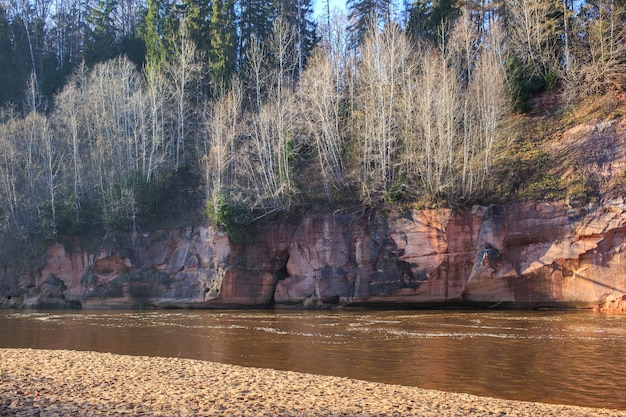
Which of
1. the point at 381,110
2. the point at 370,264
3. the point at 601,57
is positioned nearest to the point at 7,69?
the point at 381,110

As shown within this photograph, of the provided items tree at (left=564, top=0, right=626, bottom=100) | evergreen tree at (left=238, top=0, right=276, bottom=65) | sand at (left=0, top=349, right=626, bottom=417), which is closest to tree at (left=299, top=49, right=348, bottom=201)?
tree at (left=564, top=0, right=626, bottom=100)

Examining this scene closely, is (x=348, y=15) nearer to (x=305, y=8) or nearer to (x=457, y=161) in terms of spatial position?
(x=305, y=8)

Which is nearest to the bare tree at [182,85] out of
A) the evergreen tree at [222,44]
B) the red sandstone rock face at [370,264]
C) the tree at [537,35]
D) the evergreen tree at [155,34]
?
the evergreen tree at [222,44]

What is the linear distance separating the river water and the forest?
10695mm

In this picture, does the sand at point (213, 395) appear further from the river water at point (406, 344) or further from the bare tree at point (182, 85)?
the bare tree at point (182, 85)

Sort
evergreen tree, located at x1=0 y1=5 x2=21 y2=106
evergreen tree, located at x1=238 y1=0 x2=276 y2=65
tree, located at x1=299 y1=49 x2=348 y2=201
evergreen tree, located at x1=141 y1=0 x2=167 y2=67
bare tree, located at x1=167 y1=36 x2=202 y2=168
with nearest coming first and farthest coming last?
tree, located at x1=299 y1=49 x2=348 y2=201, bare tree, located at x1=167 y1=36 x2=202 y2=168, evergreen tree, located at x1=141 y1=0 x2=167 y2=67, evergreen tree, located at x1=238 y1=0 x2=276 y2=65, evergreen tree, located at x1=0 y1=5 x2=21 y2=106

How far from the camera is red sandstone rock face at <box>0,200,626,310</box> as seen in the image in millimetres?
29859

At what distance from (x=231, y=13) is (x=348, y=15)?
43.4ft

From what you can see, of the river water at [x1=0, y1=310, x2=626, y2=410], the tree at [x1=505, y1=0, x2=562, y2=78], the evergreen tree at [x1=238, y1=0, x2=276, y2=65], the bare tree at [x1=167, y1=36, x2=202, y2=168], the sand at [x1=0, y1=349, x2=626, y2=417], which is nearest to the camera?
the sand at [x1=0, y1=349, x2=626, y2=417]

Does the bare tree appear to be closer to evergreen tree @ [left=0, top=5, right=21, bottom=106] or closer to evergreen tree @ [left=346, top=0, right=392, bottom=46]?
evergreen tree @ [left=346, top=0, right=392, bottom=46]

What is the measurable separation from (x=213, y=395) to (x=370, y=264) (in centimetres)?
2417

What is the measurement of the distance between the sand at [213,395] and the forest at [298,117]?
908 inches

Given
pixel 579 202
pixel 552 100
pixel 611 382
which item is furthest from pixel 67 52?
pixel 611 382

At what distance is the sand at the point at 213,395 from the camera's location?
945 cm
